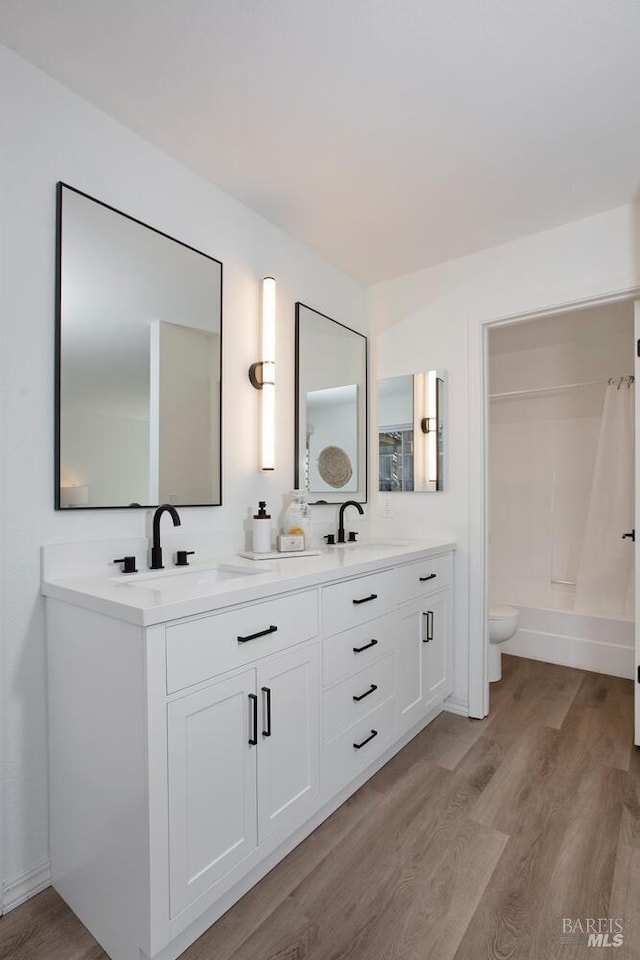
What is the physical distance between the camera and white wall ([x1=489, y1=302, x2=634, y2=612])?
140 inches

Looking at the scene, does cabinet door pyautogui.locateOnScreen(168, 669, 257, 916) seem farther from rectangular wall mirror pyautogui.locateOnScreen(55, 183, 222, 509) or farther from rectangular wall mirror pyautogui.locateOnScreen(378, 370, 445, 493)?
rectangular wall mirror pyautogui.locateOnScreen(378, 370, 445, 493)

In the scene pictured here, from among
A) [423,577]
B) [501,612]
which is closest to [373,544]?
[423,577]

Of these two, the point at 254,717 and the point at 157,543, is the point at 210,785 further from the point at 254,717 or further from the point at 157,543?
the point at 157,543

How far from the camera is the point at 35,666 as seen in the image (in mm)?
1474

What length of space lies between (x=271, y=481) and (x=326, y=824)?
4.44 feet

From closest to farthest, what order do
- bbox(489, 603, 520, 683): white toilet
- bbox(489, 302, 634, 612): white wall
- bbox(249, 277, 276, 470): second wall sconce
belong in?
bbox(249, 277, 276, 470): second wall sconce < bbox(489, 603, 520, 683): white toilet < bbox(489, 302, 634, 612): white wall

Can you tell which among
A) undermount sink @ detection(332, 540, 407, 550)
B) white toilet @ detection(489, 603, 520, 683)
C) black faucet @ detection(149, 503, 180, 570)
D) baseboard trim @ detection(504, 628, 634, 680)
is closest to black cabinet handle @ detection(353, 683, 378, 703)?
undermount sink @ detection(332, 540, 407, 550)

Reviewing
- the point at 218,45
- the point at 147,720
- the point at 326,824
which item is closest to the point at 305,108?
the point at 218,45

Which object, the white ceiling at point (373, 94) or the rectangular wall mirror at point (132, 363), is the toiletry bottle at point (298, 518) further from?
the white ceiling at point (373, 94)

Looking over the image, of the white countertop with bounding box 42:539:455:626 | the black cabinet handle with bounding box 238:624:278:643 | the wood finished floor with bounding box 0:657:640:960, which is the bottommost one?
the wood finished floor with bounding box 0:657:640:960

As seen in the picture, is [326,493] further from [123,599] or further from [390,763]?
[123,599]

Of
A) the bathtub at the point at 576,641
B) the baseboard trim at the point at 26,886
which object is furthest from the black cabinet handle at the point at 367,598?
the bathtub at the point at 576,641

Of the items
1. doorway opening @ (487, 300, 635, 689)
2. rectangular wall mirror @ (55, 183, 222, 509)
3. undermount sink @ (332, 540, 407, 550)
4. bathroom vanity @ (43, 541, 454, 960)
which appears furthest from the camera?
doorway opening @ (487, 300, 635, 689)

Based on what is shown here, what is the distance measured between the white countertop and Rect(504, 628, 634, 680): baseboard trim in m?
1.67
